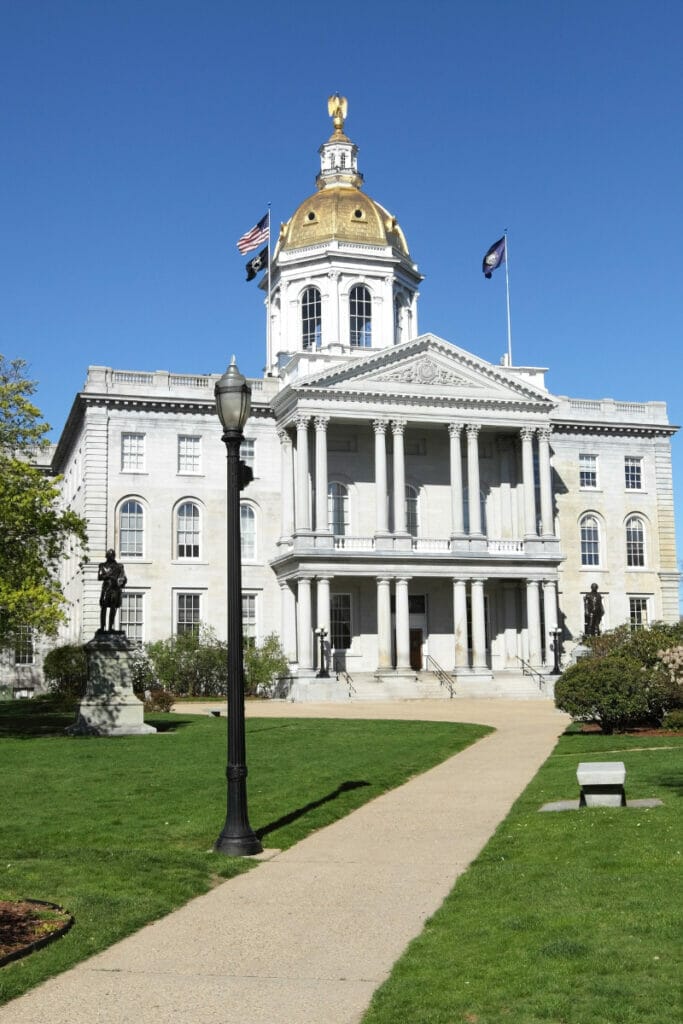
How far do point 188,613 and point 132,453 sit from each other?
8.15 meters

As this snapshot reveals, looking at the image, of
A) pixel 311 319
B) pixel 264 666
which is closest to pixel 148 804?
pixel 264 666

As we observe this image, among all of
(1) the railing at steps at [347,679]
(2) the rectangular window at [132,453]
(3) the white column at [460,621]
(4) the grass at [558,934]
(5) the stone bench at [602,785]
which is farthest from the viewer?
(2) the rectangular window at [132,453]

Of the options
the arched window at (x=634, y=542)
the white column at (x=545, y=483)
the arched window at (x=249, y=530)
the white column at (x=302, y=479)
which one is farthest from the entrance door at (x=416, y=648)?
the arched window at (x=634, y=542)

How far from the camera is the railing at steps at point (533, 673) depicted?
54.4 meters

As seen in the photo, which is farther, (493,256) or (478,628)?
(493,256)

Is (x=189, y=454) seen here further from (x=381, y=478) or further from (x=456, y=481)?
(x=456, y=481)

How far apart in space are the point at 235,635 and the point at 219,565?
146 ft

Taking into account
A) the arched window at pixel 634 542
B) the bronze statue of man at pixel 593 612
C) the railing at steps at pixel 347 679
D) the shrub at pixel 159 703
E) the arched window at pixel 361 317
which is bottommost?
the shrub at pixel 159 703

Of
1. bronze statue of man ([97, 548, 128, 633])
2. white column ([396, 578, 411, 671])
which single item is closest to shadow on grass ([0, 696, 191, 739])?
bronze statue of man ([97, 548, 128, 633])

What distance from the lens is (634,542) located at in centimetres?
6544

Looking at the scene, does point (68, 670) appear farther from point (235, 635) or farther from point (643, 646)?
point (235, 635)

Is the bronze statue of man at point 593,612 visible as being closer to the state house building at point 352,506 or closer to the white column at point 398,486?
the state house building at point 352,506

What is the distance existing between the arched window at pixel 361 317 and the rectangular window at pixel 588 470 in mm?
13314

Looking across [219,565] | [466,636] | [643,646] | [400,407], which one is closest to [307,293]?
[400,407]
